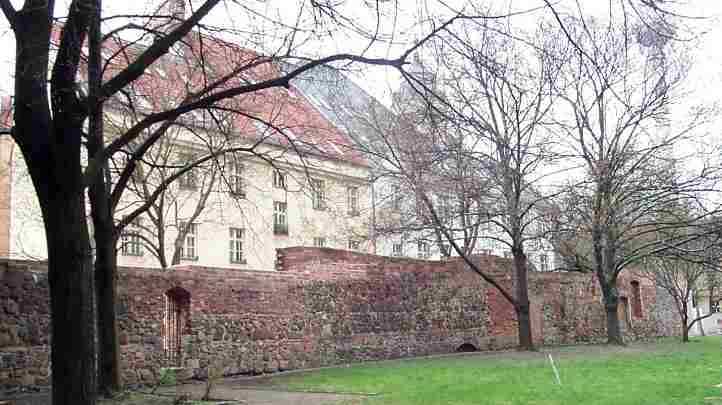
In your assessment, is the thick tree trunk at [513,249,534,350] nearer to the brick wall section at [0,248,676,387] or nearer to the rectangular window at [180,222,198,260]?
the brick wall section at [0,248,676,387]

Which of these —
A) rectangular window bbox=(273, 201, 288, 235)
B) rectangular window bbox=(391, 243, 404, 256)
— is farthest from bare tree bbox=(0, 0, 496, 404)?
rectangular window bbox=(273, 201, 288, 235)

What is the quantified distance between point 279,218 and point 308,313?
15.0 m

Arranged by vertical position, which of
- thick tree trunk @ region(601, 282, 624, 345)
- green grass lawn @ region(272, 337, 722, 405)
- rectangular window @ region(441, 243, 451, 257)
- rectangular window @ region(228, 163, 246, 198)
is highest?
rectangular window @ region(228, 163, 246, 198)

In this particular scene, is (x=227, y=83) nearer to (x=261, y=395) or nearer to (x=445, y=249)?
(x=261, y=395)

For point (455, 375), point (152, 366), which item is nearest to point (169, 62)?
point (152, 366)

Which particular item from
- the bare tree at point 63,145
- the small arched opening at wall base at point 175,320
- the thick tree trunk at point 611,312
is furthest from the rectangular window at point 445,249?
the bare tree at point 63,145

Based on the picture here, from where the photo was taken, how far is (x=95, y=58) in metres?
10.4

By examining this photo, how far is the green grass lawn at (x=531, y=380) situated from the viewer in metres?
10.7

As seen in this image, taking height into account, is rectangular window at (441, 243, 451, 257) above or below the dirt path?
above

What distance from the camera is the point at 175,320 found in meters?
16.2

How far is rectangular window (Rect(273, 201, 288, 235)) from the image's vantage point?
33688mm

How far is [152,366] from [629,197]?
1456 centimetres

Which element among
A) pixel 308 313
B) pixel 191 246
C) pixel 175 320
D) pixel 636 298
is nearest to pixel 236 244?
pixel 191 246

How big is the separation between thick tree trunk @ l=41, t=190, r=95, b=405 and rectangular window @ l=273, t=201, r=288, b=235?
25.8 m
